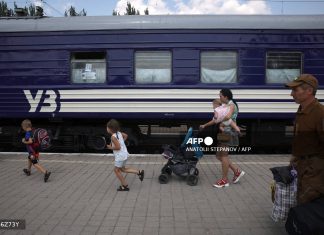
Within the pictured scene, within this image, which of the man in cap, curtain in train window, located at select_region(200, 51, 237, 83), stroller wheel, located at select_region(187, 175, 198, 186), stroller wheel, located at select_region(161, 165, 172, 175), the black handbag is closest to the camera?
the man in cap

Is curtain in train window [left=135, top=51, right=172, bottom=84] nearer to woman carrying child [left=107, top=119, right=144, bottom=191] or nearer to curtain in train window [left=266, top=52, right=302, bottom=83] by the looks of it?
curtain in train window [left=266, top=52, right=302, bottom=83]

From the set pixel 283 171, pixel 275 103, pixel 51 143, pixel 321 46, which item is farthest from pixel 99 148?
pixel 283 171

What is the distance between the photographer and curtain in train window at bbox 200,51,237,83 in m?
9.83

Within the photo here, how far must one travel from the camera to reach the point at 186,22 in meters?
9.70

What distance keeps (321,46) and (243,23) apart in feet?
6.27

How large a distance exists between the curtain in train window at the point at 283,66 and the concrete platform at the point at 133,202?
2.36 m

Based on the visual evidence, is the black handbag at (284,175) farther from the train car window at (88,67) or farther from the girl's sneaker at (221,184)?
the train car window at (88,67)

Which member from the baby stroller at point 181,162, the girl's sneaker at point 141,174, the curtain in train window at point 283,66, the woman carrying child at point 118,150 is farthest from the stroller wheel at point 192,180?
the curtain in train window at point 283,66

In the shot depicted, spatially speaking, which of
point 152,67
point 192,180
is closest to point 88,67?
point 152,67

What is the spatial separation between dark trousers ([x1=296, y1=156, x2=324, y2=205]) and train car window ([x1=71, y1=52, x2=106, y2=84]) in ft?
21.9

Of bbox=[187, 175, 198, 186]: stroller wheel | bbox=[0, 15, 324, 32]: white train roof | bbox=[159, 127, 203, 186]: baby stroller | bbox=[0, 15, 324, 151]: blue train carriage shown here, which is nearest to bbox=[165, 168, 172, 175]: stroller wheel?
bbox=[159, 127, 203, 186]: baby stroller

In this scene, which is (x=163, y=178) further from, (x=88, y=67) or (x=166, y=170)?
(x=88, y=67)

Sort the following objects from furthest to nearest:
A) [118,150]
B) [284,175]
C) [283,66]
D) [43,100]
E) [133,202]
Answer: [43,100] → [283,66] → [118,150] → [133,202] → [284,175]

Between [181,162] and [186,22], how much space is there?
383 centimetres
